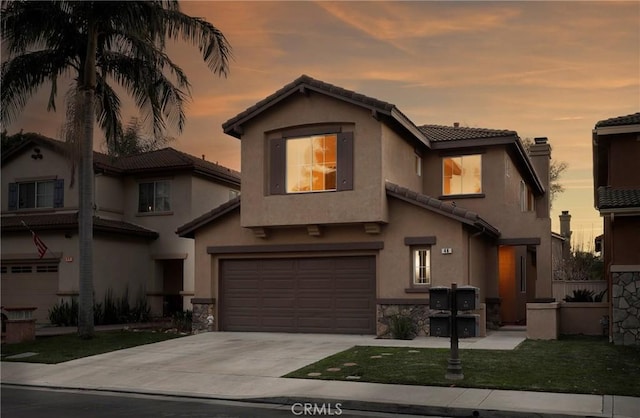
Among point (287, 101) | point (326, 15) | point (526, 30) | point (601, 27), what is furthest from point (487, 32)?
point (287, 101)

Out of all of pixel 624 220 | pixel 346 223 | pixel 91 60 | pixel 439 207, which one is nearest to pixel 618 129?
pixel 624 220

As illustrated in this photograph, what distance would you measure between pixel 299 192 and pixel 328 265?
2375 mm

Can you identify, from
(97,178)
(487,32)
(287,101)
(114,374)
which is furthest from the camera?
(97,178)

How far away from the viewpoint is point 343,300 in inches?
850

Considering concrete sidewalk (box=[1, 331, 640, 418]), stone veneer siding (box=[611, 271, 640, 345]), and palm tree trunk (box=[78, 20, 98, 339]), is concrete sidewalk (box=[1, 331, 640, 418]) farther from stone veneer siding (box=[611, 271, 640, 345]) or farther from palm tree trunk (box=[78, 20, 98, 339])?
palm tree trunk (box=[78, 20, 98, 339])

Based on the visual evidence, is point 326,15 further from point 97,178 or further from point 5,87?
point 97,178

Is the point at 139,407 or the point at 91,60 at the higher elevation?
the point at 91,60

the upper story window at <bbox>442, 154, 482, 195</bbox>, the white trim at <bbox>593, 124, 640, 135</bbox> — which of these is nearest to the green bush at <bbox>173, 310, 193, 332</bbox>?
the upper story window at <bbox>442, 154, 482, 195</bbox>

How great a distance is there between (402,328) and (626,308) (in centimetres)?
566

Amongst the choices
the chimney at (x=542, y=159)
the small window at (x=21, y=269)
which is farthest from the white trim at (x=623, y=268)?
the small window at (x=21, y=269)

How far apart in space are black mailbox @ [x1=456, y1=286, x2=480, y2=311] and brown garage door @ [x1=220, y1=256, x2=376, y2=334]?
8234 millimetres

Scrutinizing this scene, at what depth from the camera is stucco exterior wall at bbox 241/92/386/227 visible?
20625 mm

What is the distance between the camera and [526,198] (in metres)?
29.6

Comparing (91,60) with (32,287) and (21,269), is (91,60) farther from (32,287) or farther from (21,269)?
(21,269)
